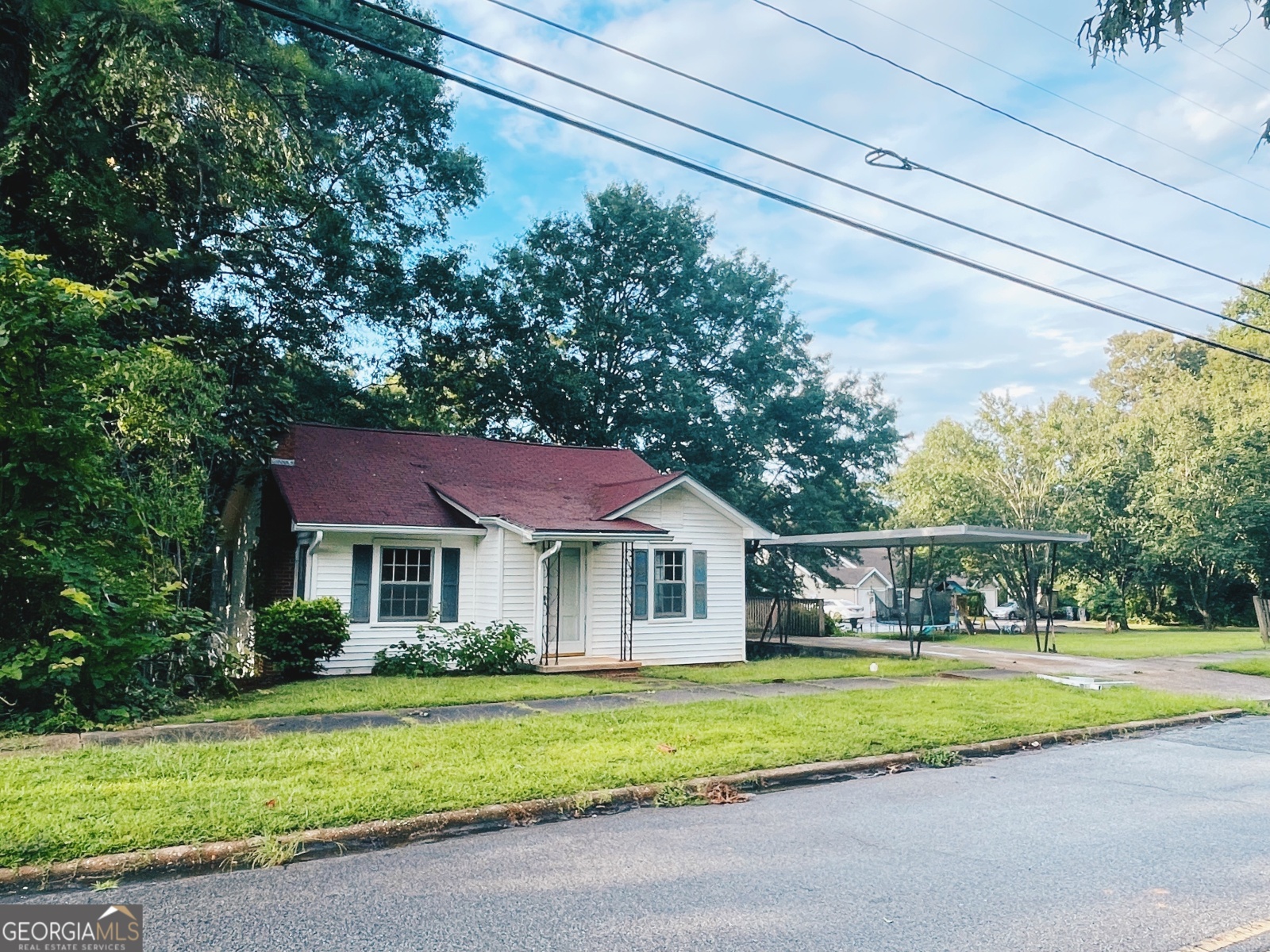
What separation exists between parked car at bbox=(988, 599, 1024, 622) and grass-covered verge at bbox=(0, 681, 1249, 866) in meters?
30.3

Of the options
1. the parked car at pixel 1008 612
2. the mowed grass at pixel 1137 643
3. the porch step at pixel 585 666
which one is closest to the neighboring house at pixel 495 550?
the porch step at pixel 585 666

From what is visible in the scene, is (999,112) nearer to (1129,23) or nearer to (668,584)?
(1129,23)

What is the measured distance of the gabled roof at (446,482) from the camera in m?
16.0

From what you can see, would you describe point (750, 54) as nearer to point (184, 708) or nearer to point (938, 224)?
point (938, 224)

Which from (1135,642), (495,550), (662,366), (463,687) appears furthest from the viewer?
(662,366)

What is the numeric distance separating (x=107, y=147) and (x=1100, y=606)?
38730 mm

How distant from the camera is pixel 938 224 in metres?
10.9

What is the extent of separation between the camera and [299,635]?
14.0m

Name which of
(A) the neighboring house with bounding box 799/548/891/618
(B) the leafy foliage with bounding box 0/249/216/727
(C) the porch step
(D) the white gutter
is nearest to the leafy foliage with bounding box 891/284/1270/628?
(A) the neighboring house with bounding box 799/548/891/618

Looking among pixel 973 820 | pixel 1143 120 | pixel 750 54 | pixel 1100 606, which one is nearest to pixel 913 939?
pixel 973 820

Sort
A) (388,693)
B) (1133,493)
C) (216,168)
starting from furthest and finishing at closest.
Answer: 1. (1133,493)
2. (216,168)
3. (388,693)

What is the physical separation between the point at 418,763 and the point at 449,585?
30.8 feet

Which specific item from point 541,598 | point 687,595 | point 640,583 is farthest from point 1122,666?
point 541,598

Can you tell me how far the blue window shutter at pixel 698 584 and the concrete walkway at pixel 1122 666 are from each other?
4.75m
